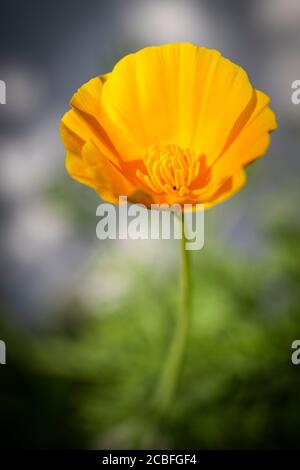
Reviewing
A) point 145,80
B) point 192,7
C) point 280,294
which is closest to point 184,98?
point 145,80

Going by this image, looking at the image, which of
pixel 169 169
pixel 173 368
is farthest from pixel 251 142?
pixel 173 368

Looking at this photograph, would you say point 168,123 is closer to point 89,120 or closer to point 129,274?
point 89,120

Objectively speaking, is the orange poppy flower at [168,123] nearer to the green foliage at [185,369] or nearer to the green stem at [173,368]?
the green stem at [173,368]


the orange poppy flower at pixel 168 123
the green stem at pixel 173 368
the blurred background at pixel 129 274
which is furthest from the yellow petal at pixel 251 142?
the blurred background at pixel 129 274

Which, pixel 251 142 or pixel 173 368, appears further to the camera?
pixel 173 368

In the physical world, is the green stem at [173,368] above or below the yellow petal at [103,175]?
below

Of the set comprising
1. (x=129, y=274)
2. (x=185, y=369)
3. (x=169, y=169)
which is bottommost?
(x=185, y=369)

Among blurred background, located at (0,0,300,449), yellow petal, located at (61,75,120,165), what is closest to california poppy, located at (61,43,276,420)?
yellow petal, located at (61,75,120,165)

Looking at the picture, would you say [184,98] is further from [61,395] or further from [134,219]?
[61,395]
